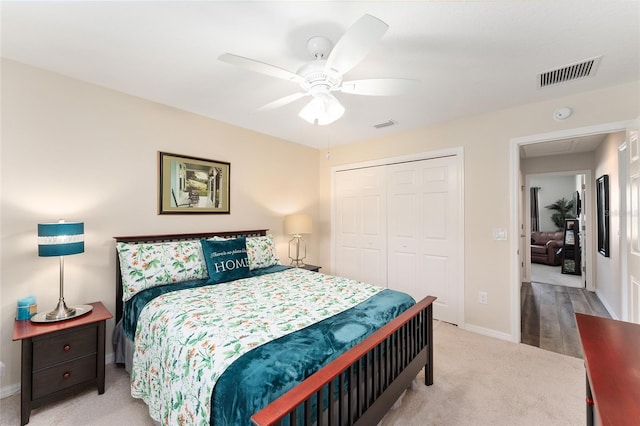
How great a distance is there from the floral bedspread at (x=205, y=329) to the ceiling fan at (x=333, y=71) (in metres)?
1.41

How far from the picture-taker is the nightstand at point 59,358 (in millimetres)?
1823

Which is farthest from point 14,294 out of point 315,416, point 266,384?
point 315,416

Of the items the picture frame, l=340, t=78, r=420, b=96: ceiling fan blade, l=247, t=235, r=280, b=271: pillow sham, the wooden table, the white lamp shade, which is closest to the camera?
the wooden table

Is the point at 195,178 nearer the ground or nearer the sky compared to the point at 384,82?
nearer the ground

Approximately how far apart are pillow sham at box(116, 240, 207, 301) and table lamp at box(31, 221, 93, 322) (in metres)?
0.33

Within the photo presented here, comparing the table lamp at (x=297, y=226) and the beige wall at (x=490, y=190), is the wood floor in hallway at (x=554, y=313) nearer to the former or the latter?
the beige wall at (x=490, y=190)

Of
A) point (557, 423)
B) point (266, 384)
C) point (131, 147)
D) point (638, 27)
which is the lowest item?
point (557, 423)

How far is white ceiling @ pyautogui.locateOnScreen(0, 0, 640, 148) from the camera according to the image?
5.25 feet

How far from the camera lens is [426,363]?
7.32 feet

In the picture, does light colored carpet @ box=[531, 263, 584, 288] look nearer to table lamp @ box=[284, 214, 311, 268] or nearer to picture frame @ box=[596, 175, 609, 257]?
picture frame @ box=[596, 175, 609, 257]

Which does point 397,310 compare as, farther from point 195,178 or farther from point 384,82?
point 195,178

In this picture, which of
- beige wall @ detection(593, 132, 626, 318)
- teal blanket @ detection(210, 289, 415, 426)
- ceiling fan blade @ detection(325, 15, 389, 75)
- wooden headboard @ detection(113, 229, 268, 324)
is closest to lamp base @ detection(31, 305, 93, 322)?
wooden headboard @ detection(113, 229, 268, 324)

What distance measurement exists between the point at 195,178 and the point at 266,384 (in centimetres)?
264

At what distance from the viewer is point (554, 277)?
19.0 ft
